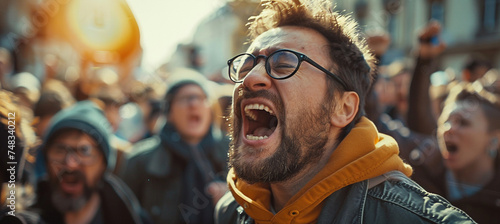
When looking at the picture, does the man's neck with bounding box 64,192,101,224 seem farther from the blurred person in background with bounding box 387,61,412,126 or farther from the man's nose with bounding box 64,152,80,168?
the blurred person in background with bounding box 387,61,412,126

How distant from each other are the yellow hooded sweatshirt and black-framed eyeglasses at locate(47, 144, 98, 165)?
1.69 meters

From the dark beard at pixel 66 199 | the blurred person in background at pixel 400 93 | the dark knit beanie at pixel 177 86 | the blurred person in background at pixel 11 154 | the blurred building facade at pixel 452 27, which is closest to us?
the blurred person in background at pixel 11 154

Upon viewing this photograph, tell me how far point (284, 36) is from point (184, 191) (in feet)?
6.71

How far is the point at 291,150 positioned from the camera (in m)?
1.71

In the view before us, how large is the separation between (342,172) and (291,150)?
27 cm

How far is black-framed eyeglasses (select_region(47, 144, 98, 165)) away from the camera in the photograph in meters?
2.79

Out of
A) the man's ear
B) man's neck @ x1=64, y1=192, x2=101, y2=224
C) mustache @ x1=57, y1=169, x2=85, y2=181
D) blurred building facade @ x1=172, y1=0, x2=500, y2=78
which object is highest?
the man's ear

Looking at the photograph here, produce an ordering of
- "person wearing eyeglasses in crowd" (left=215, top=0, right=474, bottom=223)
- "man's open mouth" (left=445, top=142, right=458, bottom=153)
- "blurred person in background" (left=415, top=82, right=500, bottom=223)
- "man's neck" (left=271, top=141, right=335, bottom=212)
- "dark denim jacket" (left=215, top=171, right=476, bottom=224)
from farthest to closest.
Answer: "man's open mouth" (left=445, top=142, right=458, bottom=153), "blurred person in background" (left=415, top=82, right=500, bottom=223), "man's neck" (left=271, top=141, right=335, bottom=212), "person wearing eyeglasses in crowd" (left=215, top=0, right=474, bottom=223), "dark denim jacket" (left=215, top=171, right=476, bottom=224)

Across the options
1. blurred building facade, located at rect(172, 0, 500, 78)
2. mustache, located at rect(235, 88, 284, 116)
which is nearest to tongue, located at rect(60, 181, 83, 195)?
mustache, located at rect(235, 88, 284, 116)

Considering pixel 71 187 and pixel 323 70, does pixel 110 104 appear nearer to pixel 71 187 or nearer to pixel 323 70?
pixel 71 187

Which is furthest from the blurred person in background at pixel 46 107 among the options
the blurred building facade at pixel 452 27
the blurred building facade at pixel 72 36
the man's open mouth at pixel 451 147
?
the blurred building facade at pixel 452 27

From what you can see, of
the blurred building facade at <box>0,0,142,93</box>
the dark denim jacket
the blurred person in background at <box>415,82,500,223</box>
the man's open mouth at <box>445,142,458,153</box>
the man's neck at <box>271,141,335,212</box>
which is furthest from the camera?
the blurred building facade at <box>0,0,142,93</box>

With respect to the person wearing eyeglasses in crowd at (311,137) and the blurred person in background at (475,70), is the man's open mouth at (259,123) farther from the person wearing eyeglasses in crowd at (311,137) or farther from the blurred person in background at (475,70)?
the blurred person in background at (475,70)

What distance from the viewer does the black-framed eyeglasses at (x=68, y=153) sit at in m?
2.79
